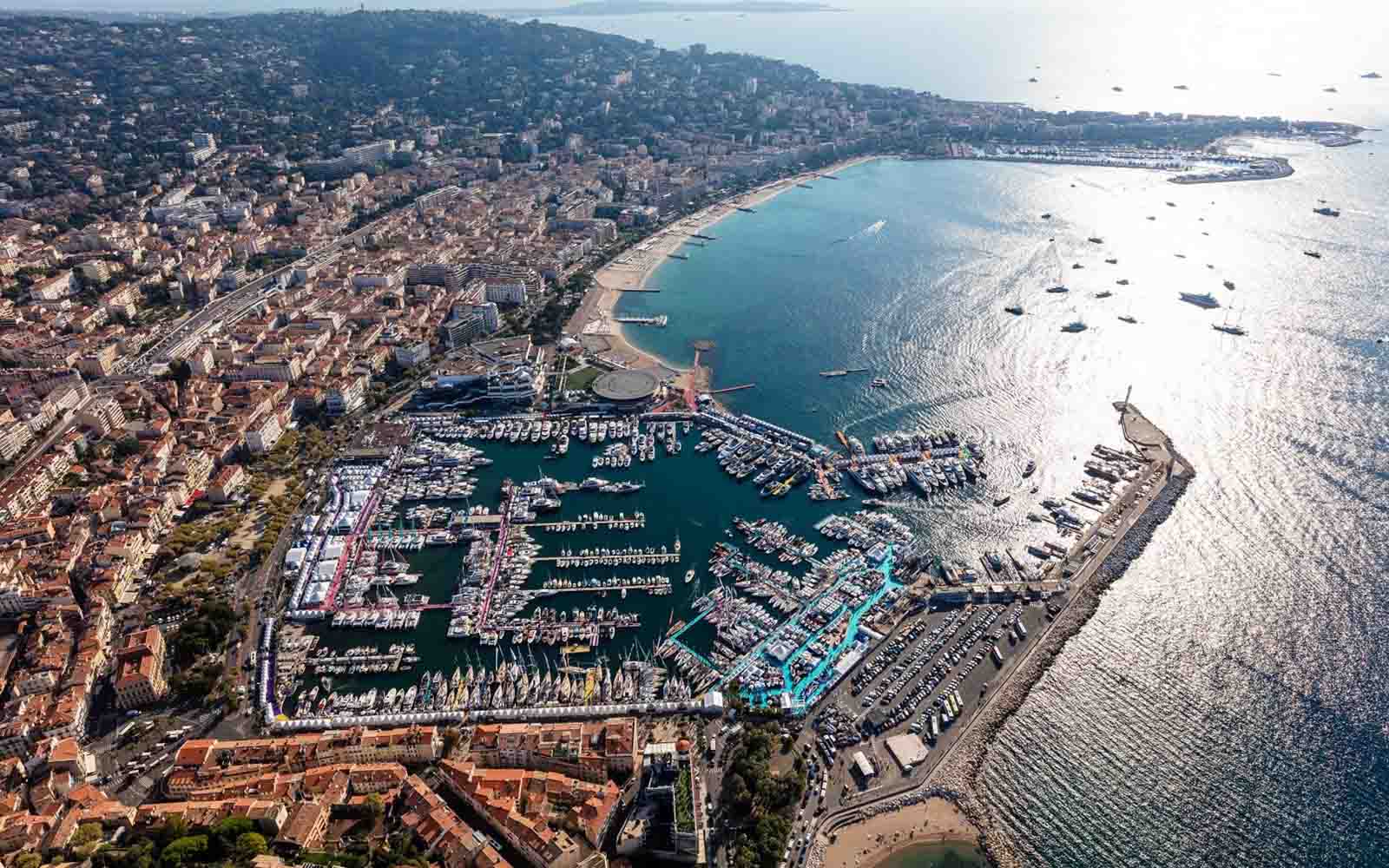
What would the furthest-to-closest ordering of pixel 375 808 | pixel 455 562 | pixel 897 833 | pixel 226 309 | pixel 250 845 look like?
pixel 226 309
pixel 455 562
pixel 897 833
pixel 375 808
pixel 250 845

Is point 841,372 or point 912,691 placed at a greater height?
point 841,372

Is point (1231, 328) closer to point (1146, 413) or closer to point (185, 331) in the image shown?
point (1146, 413)

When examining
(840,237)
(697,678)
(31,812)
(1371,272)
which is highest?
(1371,272)

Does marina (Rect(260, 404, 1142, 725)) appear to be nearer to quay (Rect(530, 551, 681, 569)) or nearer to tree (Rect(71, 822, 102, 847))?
quay (Rect(530, 551, 681, 569))

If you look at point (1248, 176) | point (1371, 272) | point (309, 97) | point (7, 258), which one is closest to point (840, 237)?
point (1371, 272)

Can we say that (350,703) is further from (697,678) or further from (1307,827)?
(1307,827)

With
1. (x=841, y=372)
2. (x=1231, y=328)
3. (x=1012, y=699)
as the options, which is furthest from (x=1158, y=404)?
(x=1012, y=699)
